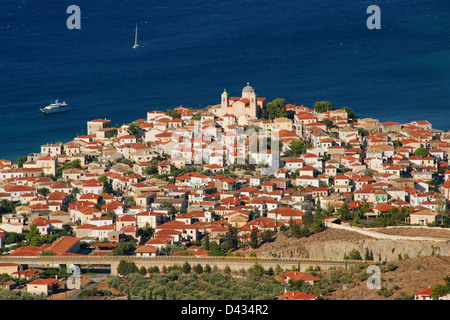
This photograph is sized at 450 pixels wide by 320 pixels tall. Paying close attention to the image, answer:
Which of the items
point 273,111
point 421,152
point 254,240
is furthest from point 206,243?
point 273,111

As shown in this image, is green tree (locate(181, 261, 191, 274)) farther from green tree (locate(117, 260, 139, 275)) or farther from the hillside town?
the hillside town

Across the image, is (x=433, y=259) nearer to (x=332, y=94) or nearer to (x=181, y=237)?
(x=181, y=237)

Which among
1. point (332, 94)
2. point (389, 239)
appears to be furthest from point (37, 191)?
point (332, 94)

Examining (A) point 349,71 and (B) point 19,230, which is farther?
→ (A) point 349,71

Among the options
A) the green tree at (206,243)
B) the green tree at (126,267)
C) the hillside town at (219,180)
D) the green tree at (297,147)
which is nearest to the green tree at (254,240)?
the hillside town at (219,180)

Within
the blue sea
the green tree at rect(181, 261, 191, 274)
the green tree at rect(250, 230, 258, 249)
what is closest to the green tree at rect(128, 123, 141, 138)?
the blue sea

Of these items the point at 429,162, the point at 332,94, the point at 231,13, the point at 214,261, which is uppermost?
the point at 231,13
